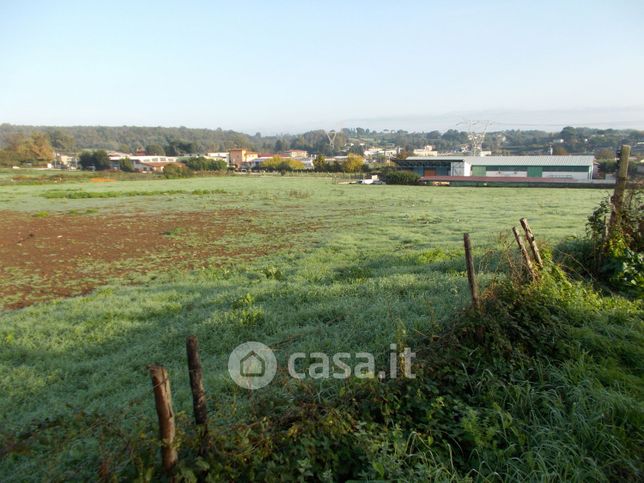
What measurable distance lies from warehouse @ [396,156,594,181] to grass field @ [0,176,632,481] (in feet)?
167

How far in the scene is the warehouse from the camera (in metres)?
62.4

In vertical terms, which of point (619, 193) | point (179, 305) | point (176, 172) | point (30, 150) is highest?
point (30, 150)

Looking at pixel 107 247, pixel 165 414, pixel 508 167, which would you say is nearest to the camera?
pixel 165 414

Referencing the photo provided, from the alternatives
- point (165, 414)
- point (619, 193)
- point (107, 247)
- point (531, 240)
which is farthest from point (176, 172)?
point (165, 414)

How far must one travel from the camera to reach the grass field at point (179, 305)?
13.1 ft

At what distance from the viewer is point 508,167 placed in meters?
67.9

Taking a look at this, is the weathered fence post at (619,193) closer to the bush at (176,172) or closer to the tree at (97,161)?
the bush at (176,172)

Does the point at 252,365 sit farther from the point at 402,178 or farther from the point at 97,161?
the point at 97,161

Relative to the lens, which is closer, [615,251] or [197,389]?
[197,389]

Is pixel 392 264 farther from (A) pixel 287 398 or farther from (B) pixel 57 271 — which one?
(B) pixel 57 271

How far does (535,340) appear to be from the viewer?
426 cm

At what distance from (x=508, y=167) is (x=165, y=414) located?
243ft

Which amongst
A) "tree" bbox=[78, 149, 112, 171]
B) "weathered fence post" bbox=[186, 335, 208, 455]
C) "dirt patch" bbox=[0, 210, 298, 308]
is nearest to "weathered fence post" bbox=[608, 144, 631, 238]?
"weathered fence post" bbox=[186, 335, 208, 455]

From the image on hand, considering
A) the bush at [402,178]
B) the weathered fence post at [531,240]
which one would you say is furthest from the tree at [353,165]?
the weathered fence post at [531,240]
